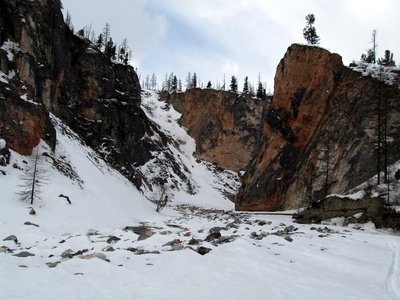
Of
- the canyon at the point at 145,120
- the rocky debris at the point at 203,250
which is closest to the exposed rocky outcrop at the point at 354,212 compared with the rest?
the canyon at the point at 145,120

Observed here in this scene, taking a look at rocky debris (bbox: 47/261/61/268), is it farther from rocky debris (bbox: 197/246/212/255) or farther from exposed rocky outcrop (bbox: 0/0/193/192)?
exposed rocky outcrop (bbox: 0/0/193/192)

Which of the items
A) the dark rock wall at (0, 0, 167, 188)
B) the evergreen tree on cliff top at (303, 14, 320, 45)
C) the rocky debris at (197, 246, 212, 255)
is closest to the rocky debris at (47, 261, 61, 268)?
the rocky debris at (197, 246, 212, 255)

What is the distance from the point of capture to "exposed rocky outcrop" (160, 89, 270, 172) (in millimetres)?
69188

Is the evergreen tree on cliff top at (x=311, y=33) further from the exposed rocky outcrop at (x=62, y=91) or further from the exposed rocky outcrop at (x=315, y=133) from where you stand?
the exposed rocky outcrop at (x=62, y=91)

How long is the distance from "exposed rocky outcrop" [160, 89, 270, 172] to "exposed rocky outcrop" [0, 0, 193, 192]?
18.0m

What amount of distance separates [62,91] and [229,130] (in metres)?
44.2

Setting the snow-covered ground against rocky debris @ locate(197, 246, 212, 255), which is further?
rocky debris @ locate(197, 246, 212, 255)

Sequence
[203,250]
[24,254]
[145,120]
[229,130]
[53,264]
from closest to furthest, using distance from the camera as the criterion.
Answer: [53,264] → [24,254] → [203,250] → [145,120] → [229,130]

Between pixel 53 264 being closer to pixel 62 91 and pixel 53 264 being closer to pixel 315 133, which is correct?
pixel 315 133

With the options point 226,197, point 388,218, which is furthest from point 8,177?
point 226,197

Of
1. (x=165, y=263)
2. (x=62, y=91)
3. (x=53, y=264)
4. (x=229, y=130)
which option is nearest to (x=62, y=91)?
(x=62, y=91)

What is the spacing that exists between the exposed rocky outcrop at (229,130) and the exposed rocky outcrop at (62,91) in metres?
18.0

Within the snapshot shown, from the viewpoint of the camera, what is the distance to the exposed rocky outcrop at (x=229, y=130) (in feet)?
227

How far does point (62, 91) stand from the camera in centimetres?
3609
